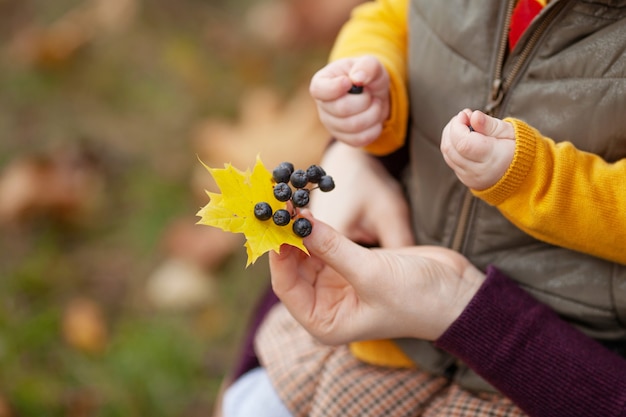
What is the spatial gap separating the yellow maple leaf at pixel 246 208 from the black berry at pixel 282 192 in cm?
1

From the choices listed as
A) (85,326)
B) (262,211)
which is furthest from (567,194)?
(85,326)

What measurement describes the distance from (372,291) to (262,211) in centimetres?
20

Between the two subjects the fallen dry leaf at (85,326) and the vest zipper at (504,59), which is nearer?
the vest zipper at (504,59)

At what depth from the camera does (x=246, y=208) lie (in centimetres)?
76

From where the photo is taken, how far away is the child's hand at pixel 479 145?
759 millimetres

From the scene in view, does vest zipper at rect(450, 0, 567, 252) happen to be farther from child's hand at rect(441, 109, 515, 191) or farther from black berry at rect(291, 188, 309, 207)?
black berry at rect(291, 188, 309, 207)

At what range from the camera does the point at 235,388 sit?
1.13 m

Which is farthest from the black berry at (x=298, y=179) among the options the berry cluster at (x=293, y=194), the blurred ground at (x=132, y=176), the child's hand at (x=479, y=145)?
the blurred ground at (x=132, y=176)

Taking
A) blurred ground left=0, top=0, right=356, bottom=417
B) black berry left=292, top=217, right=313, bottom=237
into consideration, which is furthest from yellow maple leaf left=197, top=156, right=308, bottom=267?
blurred ground left=0, top=0, right=356, bottom=417

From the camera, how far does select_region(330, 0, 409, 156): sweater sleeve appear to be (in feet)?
3.42

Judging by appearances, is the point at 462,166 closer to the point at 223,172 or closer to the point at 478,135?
the point at 478,135

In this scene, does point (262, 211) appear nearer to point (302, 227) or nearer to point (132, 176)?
point (302, 227)

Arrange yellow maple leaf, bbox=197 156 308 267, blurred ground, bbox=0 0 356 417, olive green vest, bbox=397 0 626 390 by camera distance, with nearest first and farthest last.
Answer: yellow maple leaf, bbox=197 156 308 267 < olive green vest, bbox=397 0 626 390 < blurred ground, bbox=0 0 356 417

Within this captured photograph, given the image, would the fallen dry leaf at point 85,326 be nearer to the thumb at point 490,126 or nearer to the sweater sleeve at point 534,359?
the sweater sleeve at point 534,359
